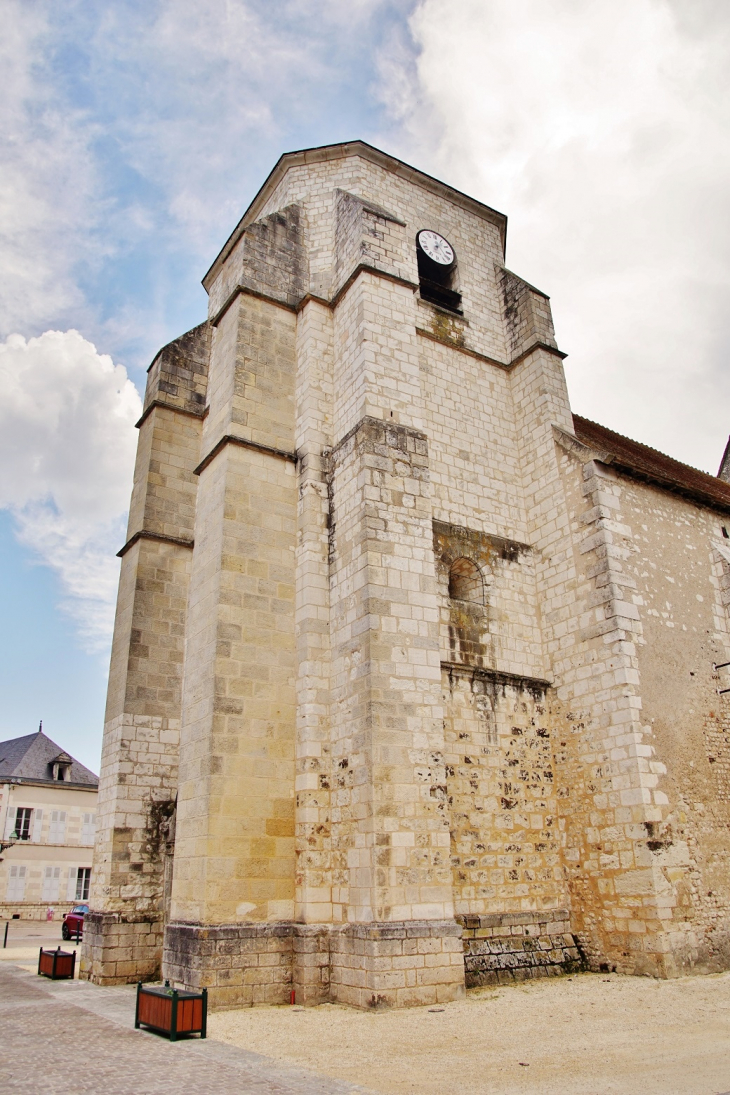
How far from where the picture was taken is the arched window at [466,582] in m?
9.47

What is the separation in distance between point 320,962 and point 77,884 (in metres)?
19.8

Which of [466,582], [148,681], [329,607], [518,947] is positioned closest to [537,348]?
[466,582]

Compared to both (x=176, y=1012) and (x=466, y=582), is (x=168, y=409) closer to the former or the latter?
(x=466, y=582)

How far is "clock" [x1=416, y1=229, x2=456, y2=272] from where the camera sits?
38.3 feet

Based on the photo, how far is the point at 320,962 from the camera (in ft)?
23.3

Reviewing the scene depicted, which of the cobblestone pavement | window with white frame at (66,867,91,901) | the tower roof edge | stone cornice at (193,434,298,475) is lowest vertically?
the cobblestone pavement

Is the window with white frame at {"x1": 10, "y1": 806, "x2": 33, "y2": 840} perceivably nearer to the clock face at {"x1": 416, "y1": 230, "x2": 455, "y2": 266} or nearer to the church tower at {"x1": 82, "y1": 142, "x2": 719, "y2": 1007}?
the church tower at {"x1": 82, "y1": 142, "x2": 719, "y2": 1007}

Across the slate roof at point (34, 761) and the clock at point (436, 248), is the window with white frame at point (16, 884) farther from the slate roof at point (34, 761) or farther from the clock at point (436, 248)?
the clock at point (436, 248)

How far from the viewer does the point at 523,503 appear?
10.6 metres

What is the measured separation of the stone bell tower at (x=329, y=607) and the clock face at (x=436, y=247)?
42 mm

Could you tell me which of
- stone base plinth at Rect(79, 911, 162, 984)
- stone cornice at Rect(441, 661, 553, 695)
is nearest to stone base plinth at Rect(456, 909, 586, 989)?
stone cornice at Rect(441, 661, 553, 695)

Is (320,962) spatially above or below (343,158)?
below

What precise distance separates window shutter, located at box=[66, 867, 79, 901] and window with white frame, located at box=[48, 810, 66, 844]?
98cm

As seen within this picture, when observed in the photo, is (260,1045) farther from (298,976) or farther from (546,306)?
(546,306)
